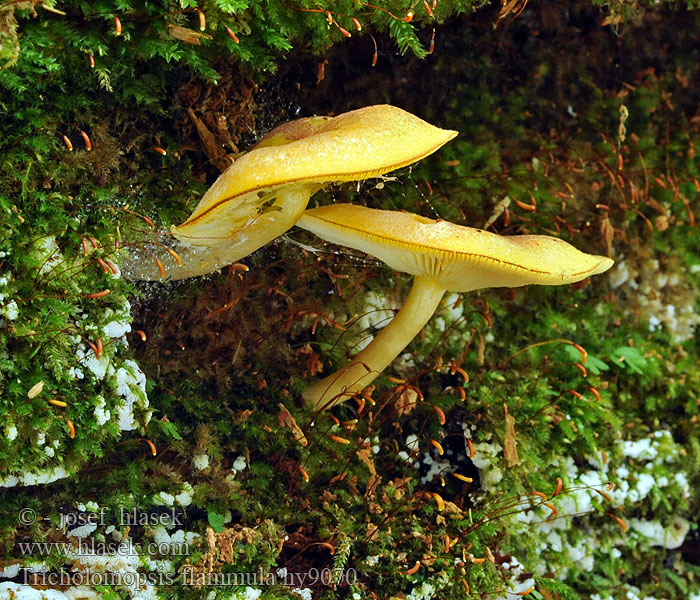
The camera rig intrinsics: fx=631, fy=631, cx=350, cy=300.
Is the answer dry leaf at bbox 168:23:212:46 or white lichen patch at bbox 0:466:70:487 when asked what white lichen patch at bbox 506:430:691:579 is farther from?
dry leaf at bbox 168:23:212:46

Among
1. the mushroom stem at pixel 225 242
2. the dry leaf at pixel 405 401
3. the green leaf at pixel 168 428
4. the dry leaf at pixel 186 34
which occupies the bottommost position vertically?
the green leaf at pixel 168 428

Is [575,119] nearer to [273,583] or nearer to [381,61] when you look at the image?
[381,61]

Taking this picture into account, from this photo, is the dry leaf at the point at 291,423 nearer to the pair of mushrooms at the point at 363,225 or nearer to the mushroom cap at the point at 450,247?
the pair of mushrooms at the point at 363,225

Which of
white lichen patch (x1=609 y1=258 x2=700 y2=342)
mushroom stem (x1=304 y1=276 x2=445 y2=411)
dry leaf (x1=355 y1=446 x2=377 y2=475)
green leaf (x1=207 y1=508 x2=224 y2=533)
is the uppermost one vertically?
white lichen patch (x1=609 y1=258 x2=700 y2=342)

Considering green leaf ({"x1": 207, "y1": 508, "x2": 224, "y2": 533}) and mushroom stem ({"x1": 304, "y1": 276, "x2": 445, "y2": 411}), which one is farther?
mushroom stem ({"x1": 304, "y1": 276, "x2": 445, "y2": 411})

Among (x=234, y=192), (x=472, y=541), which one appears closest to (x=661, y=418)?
(x=472, y=541)

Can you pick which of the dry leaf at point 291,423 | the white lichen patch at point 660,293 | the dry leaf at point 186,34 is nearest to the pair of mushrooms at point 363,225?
the dry leaf at point 291,423

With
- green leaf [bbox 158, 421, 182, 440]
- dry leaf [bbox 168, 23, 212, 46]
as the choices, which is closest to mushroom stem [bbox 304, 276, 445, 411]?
green leaf [bbox 158, 421, 182, 440]
